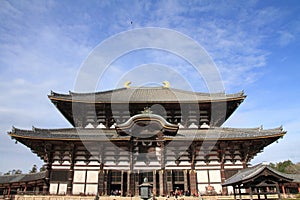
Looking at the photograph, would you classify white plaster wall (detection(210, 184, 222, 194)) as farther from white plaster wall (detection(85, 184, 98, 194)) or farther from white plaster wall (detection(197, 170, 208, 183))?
white plaster wall (detection(85, 184, 98, 194))

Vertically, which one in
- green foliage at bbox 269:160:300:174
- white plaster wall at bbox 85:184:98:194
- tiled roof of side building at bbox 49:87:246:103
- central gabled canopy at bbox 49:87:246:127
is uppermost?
tiled roof of side building at bbox 49:87:246:103

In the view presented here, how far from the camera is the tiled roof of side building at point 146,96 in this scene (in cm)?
2653

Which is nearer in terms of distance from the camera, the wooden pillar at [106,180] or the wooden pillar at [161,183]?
the wooden pillar at [161,183]

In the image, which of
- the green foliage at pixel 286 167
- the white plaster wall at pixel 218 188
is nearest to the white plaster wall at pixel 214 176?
the white plaster wall at pixel 218 188

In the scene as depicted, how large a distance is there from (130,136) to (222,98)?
11.4m

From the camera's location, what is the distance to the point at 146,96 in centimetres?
2997

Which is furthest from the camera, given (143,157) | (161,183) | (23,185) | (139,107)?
(139,107)

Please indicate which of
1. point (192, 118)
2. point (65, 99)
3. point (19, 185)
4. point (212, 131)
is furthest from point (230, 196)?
point (19, 185)

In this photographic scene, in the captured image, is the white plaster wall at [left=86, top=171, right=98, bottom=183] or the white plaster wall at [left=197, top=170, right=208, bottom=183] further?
the white plaster wall at [left=197, top=170, right=208, bottom=183]

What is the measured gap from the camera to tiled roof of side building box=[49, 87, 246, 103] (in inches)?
1045

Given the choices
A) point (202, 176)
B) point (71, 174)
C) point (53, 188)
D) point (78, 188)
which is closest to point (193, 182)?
point (202, 176)

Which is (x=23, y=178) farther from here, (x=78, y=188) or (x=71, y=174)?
(x=78, y=188)

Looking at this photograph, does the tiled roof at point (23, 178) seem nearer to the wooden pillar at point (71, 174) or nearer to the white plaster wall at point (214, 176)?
the wooden pillar at point (71, 174)

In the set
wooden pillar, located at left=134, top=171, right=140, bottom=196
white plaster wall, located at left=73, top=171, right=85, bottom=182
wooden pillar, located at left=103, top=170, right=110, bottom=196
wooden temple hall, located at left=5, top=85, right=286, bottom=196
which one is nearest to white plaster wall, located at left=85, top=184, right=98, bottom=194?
wooden temple hall, located at left=5, top=85, right=286, bottom=196
